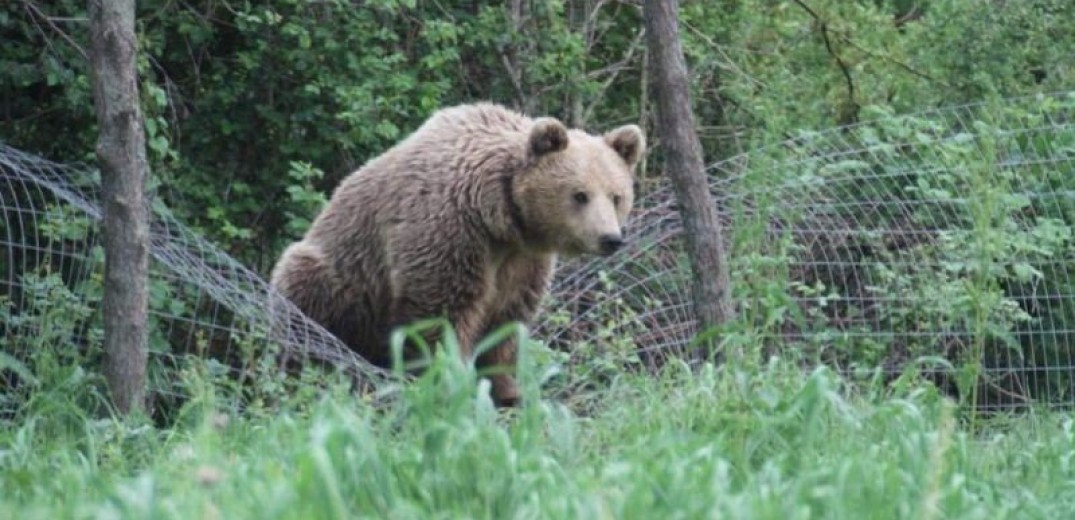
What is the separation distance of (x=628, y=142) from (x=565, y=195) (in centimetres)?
49

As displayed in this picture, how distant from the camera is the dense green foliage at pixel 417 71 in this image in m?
10.0

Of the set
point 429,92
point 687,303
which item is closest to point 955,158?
point 687,303

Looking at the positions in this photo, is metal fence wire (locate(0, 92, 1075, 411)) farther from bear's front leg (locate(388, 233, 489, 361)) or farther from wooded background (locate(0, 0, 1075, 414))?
bear's front leg (locate(388, 233, 489, 361))

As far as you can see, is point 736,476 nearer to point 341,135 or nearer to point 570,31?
point 341,135

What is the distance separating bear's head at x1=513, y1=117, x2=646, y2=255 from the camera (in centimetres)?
827

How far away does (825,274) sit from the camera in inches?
349

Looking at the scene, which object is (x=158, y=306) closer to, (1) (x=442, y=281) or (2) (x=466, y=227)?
(1) (x=442, y=281)

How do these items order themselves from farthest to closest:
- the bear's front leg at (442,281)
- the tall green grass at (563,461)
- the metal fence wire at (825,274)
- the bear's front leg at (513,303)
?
the bear's front leg at (513,303) < the bear's front leg at (442,281) < the metal fence wire at (825,274) < the tall green grass at (563,461)

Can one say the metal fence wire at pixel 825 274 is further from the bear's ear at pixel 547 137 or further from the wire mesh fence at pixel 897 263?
the bear's ear at pixel 547 137

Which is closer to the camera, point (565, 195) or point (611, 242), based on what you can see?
point (611, 242)

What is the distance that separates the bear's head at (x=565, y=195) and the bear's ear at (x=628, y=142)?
0.60ft

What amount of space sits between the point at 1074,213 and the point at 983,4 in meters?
2.03

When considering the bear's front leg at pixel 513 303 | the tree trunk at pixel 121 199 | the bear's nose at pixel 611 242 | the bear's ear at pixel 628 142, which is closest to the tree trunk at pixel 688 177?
the bear's nose at pixel 611 242

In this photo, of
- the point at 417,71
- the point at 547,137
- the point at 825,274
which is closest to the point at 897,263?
the point at 825,274
